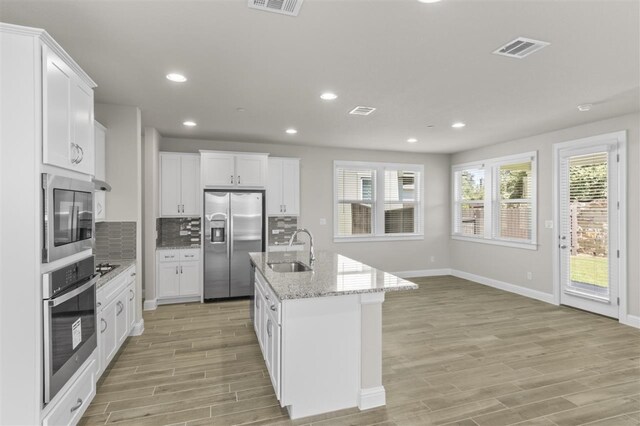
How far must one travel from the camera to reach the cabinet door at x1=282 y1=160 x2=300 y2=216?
6.07 m

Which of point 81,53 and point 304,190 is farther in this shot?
point 304,190

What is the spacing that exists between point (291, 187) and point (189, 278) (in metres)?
2.19

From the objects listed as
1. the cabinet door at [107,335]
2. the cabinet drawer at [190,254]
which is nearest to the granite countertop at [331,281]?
the cabinet door at [107,335]

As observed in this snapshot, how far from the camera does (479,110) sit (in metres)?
4.17

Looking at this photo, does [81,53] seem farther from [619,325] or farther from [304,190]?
[619,325]

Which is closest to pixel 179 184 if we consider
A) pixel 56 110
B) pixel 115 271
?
pixel 115 271

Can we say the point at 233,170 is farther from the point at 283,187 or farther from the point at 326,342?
the point at 326,342

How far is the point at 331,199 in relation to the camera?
6695mm

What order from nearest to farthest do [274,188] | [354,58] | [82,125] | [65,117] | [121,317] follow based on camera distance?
1. [65,117]
2. [82,125]
3. [354,58]
4. [121,317]
5. [274,188]

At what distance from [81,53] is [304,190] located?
4.20 m

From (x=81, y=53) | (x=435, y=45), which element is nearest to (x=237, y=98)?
(x=81, y=53)

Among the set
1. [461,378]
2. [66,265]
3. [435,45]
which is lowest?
[461,378]

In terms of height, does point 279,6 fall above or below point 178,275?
above

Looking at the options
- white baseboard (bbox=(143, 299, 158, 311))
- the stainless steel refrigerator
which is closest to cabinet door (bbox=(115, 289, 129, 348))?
white baseboard (bbox=(143, 299, 158, 311))
